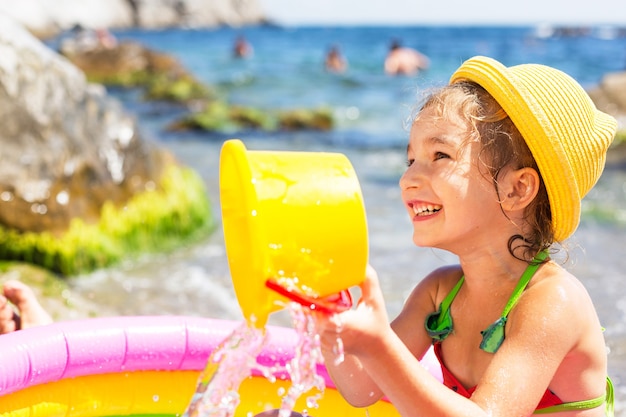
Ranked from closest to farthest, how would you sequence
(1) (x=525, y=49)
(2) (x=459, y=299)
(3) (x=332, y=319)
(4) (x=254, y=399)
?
(3) (x=332, y=319) → (2) (x=459, y=299) → (4) (x=254, y=399) → (1) (x=525, y=49)

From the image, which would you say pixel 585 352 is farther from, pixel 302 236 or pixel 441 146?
pixel 302 236

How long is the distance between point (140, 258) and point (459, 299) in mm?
3905

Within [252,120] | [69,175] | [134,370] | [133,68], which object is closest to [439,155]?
[134,370]

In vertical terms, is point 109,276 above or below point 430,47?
above

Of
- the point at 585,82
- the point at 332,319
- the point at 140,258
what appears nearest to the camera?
the point at 332,319

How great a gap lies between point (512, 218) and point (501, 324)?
0.82 feet

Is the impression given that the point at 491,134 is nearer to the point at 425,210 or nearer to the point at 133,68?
the point at 425,210

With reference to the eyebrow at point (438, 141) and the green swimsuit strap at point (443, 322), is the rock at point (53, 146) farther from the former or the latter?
the eyebrow at point (438, 141)

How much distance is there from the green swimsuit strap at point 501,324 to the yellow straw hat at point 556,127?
13 cm

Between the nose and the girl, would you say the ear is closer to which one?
the girl

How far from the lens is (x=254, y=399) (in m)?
2.87

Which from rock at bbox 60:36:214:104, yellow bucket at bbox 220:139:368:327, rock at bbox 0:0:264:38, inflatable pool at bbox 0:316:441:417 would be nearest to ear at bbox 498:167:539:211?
yellow bucket at bbox 220:139:368:327

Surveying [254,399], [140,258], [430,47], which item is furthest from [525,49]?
[254,399]

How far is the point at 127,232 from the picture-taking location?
575 centimetres
